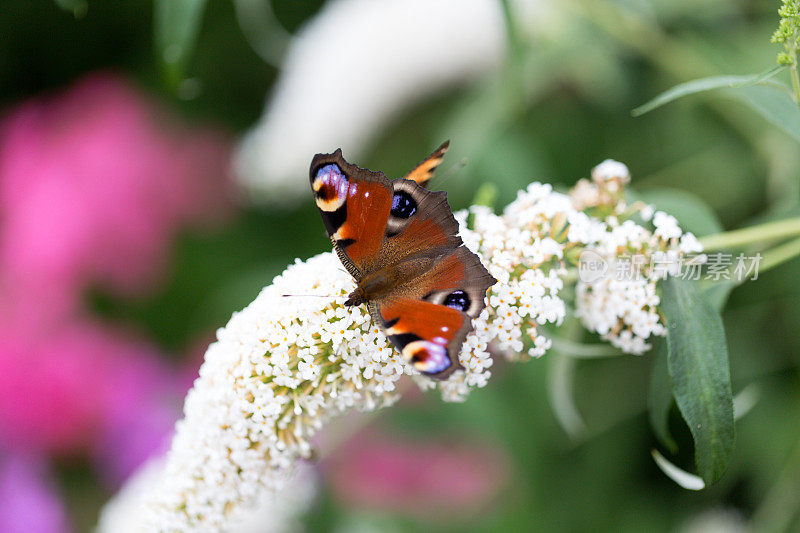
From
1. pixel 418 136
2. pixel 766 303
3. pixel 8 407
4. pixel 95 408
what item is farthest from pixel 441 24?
pixel 8 407

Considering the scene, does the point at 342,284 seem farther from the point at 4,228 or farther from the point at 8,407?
the point at 4,228

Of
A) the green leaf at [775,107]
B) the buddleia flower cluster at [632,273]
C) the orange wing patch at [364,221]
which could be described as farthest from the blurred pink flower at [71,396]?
the green leaf at [775,107]

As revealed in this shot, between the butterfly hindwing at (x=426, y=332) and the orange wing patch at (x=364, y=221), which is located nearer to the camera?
the butterfly hindwing at (x=426, y=332)

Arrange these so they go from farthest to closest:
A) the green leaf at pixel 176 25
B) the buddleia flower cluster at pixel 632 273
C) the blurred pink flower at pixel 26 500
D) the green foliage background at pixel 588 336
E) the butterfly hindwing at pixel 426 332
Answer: the blurred pink flower at pixel 26 500, the green foliage background at pixel 588 336, the green leaf at pixel 176 25, the buddleia flower cluster at pixel 632 273, the butterfly hindwing at pixel 426 332

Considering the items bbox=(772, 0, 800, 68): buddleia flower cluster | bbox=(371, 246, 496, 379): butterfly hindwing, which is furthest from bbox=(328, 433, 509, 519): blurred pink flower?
bbox=(772, 0, 800, 68): buddleia flower cluster

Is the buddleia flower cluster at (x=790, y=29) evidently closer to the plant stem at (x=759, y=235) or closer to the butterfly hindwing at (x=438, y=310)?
the plant stem at (x=759, y=235)

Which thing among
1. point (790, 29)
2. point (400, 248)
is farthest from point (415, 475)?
point (790, 29)
